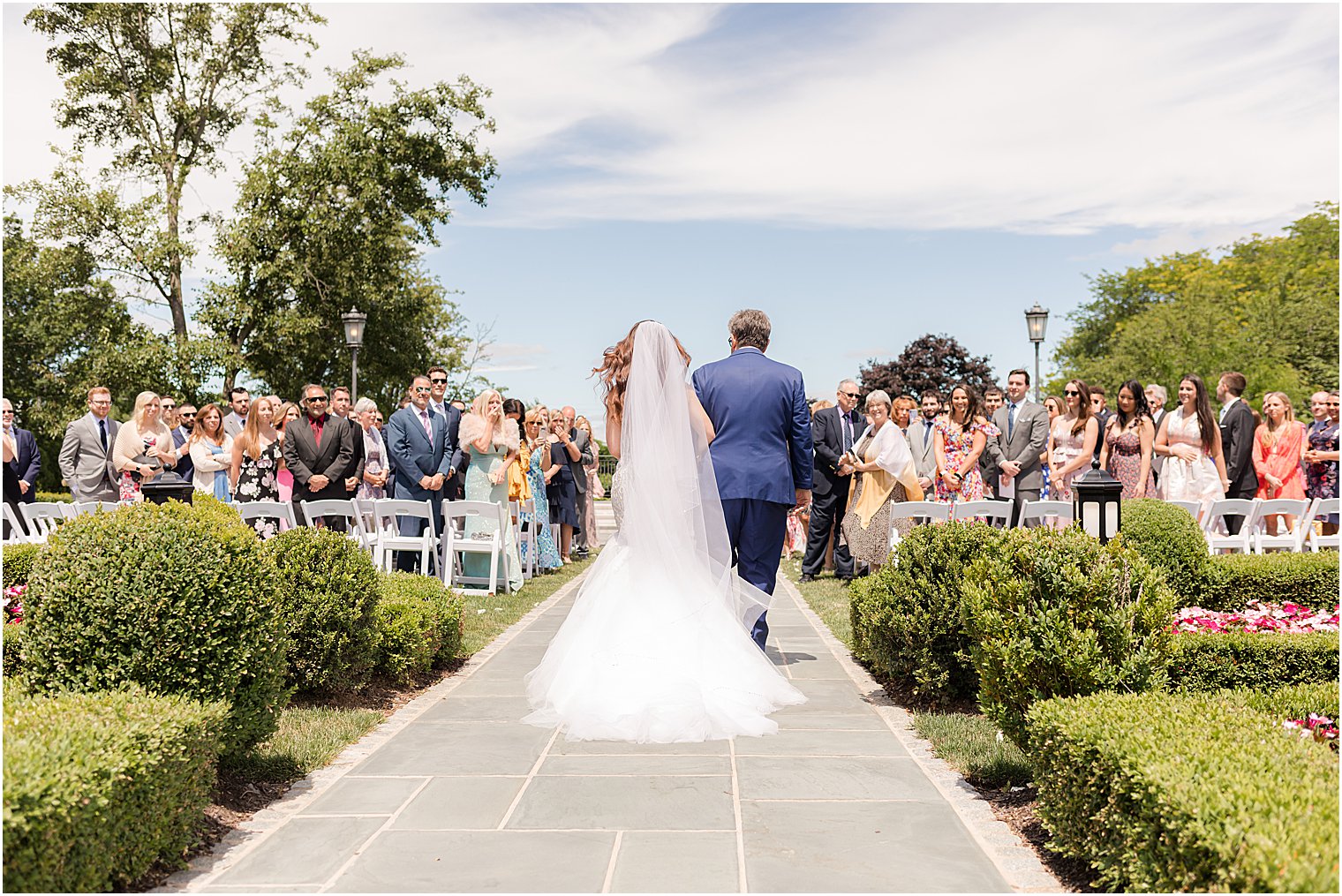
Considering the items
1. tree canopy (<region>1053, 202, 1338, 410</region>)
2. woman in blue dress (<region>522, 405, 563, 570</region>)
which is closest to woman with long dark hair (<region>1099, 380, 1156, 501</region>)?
woman in blue dress (<region>522, 405, 563, 570</region>)

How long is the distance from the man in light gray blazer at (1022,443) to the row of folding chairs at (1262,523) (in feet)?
5.85

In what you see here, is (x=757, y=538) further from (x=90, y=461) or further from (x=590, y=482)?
(x=590, y=482)

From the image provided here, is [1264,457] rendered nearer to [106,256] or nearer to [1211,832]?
[1211,832]

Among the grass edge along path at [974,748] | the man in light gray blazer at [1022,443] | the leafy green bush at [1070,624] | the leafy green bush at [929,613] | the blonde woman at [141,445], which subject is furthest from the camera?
the man in light gray blazer at [1022,443]

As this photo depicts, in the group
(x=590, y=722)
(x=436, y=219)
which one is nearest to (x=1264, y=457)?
(x=590, y=722)

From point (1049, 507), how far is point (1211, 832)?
7.65m

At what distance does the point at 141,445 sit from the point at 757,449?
761 cm

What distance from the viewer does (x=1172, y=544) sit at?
8867 millimetres

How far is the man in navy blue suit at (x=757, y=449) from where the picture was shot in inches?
293

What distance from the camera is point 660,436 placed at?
716 cm

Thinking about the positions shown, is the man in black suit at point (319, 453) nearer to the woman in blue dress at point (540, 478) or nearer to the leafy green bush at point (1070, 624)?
the woman in blue dress at point (540, 478)

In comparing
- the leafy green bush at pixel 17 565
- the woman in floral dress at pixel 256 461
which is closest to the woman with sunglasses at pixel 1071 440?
the woman in floral dress at pixel 256 461

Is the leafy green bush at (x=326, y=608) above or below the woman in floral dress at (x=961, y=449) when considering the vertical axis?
below

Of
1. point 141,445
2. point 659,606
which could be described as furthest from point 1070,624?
point 141,445
